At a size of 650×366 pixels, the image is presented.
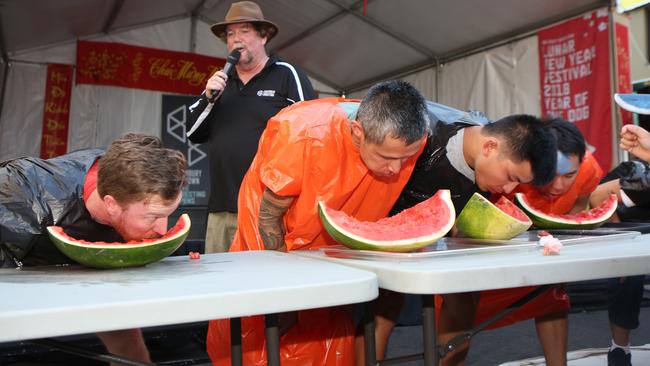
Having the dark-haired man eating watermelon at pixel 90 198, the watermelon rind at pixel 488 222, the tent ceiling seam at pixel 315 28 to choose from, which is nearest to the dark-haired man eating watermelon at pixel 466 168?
the watermelon rind at pixel 488 222

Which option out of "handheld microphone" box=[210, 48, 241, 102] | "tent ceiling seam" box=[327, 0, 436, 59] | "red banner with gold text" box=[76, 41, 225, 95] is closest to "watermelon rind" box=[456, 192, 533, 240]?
"handheld microphone" box=[210, 48, 241, 102]

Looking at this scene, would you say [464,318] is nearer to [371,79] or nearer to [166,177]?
[166,177]

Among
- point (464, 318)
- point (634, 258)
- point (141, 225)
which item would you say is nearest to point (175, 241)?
point (141, 225)

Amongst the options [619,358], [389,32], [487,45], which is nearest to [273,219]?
[619,358]

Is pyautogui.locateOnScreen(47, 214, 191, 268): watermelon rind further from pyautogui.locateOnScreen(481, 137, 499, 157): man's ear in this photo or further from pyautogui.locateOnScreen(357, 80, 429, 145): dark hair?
pyautogui.locateOnScreen(481, 137, 499, 157): man's ear

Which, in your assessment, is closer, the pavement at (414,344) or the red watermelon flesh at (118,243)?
the red watermelon flesh at (118,243)

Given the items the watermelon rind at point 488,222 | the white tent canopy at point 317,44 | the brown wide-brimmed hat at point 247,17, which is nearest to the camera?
the watermelon rind at point 488,222

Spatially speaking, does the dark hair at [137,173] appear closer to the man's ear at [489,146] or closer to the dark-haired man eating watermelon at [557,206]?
the man's ear at [489,146]

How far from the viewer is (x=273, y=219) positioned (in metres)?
1.98

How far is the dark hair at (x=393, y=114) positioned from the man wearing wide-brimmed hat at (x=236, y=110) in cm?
125

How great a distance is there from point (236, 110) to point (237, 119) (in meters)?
0.06

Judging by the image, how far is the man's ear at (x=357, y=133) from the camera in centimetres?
191

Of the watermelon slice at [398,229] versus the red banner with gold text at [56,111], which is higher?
the red banner with gold text at [56,111]

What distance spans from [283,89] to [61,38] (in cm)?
684
